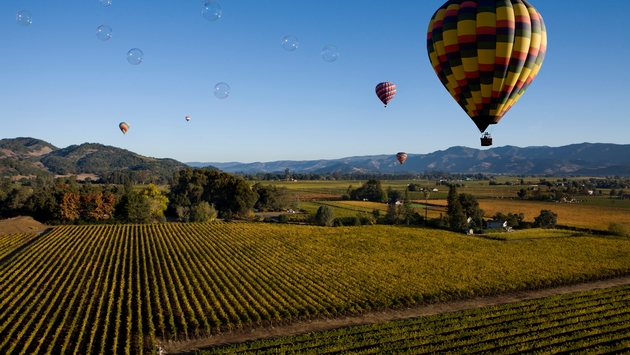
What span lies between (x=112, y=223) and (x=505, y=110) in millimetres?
64627

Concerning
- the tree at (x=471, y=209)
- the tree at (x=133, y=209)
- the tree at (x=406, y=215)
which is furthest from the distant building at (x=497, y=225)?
the tree at (x=133, y=209)

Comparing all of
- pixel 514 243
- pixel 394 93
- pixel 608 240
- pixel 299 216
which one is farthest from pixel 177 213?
pixel 608 240

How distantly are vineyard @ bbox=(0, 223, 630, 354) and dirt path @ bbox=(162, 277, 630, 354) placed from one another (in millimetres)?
682

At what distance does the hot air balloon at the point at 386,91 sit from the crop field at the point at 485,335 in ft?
86.9

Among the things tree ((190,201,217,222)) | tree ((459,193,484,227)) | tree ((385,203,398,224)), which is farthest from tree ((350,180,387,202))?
tree ((190,201,217,222))

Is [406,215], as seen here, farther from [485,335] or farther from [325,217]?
[485,335]

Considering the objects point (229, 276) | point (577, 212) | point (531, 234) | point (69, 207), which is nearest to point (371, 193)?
point (577, 212)

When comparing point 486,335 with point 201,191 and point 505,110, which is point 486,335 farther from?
point 201,191

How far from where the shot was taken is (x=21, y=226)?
6028 centimetres

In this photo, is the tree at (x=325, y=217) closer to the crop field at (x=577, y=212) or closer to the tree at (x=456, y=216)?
the tree at (x=456, y=216)

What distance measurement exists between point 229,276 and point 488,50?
24414 mm

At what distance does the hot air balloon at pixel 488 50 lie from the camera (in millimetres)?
23391

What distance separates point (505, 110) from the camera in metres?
25.9

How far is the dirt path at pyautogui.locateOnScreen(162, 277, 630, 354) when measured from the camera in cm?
2095
